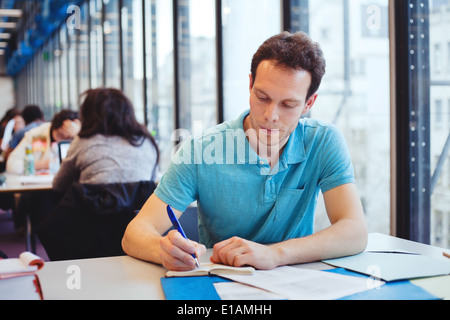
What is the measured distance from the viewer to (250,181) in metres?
1.65

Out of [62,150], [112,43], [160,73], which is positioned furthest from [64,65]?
[62,150]

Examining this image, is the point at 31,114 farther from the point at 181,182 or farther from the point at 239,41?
the point at 181,182

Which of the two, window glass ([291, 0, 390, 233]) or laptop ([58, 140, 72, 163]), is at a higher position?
window glass ([291, 0, 390, 233])

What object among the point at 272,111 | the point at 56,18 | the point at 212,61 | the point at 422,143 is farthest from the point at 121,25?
the point at 272,111

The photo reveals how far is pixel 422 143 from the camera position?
2.37m

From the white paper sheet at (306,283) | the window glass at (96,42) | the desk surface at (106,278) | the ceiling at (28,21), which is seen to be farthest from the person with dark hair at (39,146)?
the window glass at (96,42)

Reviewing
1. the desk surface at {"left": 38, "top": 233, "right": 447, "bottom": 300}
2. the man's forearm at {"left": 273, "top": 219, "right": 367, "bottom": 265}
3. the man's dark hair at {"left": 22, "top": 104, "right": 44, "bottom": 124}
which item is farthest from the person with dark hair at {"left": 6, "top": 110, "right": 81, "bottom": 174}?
the man's forearm at {"left": 273, "top": 219, "right": 367, "bottom": 265}

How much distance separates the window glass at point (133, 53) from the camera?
251 inches

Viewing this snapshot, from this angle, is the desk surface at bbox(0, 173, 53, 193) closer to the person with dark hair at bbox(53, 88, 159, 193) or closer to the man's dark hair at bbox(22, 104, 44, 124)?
the person with dark hair at bbox(53, 88, 159, 193)

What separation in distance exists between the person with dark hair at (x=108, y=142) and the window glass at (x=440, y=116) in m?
1.61

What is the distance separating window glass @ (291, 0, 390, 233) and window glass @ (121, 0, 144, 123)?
11.4ft

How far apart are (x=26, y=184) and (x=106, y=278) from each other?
110 inches

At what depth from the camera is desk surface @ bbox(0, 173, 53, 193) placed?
3584mm
